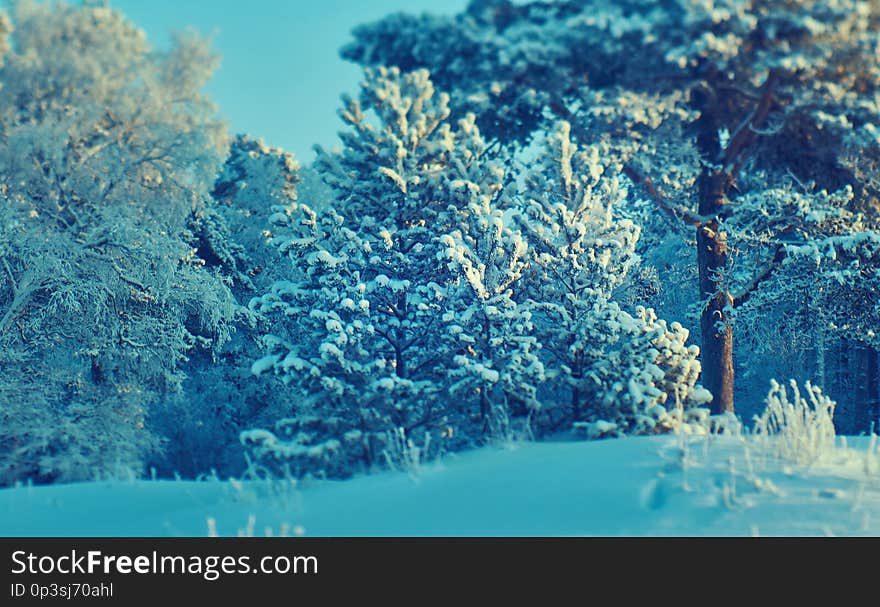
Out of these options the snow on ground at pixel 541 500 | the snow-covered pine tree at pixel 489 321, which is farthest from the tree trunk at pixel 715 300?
the snow on ground at pixel 541 500

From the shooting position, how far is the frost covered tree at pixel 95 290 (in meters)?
15.4

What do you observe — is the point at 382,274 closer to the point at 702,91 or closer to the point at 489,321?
the point at 489,321

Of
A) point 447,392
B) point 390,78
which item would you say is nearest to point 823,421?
point 447,392

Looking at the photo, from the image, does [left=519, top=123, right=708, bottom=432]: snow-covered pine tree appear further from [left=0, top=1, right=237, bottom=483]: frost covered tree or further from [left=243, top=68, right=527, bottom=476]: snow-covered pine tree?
[left=0, top=1, right=237, bottom=483]: frost covered tree

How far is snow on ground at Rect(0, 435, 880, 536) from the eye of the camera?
6254 mm

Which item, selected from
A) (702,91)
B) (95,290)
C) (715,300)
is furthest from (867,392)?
(95,290)

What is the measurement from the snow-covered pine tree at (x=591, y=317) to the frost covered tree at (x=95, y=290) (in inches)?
281

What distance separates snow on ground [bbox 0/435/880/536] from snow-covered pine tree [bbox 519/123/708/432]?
6.32 ft

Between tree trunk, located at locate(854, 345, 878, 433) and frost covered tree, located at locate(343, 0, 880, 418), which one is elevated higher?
frost covered tree, located at locate(343, 0, 880, 418)

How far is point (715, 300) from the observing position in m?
13.5

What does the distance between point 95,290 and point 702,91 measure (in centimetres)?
1166

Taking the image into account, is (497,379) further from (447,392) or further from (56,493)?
(56,493)

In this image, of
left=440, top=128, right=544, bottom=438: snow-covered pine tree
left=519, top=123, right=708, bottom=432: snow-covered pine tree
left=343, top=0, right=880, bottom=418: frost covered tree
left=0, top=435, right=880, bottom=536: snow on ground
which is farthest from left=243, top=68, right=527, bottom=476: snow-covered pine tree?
left=0, top=435, right=880, bottom=536: snow on ground

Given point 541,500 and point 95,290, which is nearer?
point 541,500
